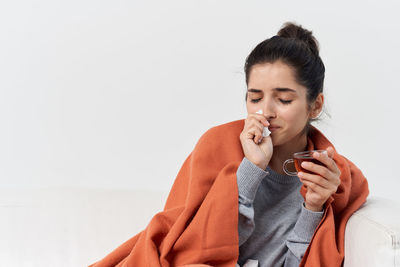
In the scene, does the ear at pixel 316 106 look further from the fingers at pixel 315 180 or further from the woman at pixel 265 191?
the fingers at pixel 315 180

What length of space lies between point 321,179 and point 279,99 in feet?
1.04

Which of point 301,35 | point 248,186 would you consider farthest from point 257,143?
point 301,35

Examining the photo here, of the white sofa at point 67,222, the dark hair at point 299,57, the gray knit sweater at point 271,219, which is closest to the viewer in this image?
the gray knit sweater at point 271,219

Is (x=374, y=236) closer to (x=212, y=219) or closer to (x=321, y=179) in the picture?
(x=321, y=179)

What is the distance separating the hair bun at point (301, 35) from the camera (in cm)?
205

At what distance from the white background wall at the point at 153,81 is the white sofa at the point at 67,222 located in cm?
38

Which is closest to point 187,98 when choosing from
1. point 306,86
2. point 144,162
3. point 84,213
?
point 144,162

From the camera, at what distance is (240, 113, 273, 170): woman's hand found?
185cm

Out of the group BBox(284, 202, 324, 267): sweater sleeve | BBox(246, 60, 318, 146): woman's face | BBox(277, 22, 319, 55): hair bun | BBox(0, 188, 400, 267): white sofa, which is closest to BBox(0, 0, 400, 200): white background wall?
BBox(0, 188, 400, 267): white sofa

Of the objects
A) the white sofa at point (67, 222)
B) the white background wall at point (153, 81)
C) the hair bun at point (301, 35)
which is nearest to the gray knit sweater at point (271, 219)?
the hair bun at point (301, 35)

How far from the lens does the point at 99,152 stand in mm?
2820

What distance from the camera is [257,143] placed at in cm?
190

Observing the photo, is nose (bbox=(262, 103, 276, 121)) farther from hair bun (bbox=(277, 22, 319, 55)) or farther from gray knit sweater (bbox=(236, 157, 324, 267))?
hair bun (bbox=(277, 22, 319, 55))

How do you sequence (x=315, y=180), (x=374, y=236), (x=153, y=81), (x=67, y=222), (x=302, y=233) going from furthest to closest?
1. (x=153, y=81)
2. (x=67, y=222)
3. (x=302, y=233)
4. (x=315, y=180)
5. (x=374, y=236)
